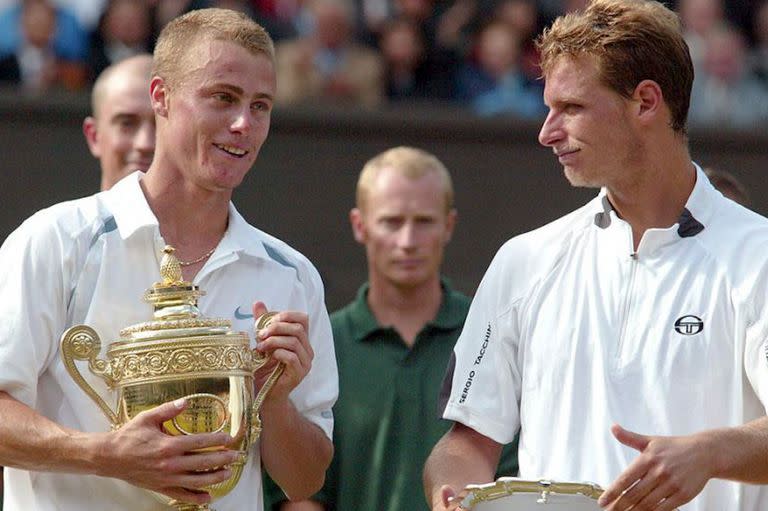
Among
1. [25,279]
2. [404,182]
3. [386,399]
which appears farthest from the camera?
[404,182]

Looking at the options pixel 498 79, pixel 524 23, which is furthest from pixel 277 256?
pixel 524 23

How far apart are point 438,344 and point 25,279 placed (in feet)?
7.90

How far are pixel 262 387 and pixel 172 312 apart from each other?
0.32 meters

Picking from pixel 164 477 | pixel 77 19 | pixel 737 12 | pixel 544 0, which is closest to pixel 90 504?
pixel 164 477

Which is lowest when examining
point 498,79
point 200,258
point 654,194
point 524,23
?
point 200,258

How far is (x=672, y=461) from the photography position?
13.9 feet

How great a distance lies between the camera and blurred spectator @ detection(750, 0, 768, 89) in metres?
10.8

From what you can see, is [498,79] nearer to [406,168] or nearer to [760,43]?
[760,43]

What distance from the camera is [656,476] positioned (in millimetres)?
4211

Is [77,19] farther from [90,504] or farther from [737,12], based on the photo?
[90,504]

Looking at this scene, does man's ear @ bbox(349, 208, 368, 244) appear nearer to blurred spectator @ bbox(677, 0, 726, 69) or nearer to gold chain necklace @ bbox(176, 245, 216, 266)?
gold chain necklace @ bbox(176, 245, 216, 266)

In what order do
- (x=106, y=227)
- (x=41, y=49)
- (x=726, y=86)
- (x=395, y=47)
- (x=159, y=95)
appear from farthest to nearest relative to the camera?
(x=726, y=86), (x=395, y=47), (x=41, y=49), (x=159, y=95), (x=106, y=227)

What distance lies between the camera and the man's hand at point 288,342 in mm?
4469

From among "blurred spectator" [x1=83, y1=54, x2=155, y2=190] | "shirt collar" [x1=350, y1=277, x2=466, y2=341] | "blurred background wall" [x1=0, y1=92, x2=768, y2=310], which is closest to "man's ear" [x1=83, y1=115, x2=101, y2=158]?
"blurred spectator" [x1=83, y1=54, x2=155, y2=190]
